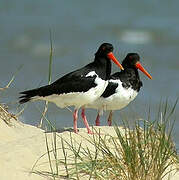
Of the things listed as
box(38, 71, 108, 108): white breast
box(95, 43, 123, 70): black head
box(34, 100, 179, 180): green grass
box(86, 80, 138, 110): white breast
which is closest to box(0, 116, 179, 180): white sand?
box(34, 100, 179, 180): green grass

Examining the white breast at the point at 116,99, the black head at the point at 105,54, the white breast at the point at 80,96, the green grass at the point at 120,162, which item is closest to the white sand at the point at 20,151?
the green grass at the point at 120,162

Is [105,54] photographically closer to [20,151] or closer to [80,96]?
[80,96]

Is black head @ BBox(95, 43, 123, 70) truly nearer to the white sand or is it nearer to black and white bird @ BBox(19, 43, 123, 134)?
black and white bird @ BBox(19, 43, 123, 134)

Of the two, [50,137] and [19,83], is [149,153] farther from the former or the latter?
[19,83]

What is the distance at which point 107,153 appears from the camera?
626 cm

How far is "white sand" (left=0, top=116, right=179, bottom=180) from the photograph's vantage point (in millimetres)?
5922

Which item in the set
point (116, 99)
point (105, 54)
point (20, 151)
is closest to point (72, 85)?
point (105, 54)

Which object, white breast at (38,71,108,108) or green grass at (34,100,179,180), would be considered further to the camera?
white breast at (38,71,108,108)

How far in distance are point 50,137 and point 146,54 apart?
874 cm

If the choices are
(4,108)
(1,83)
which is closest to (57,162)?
(4,108)

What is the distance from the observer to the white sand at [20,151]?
5.92 metres

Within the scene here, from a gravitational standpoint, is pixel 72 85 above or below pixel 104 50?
below

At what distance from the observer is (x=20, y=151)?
631 cm

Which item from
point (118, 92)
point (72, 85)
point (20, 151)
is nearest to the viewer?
point (20, 151)
